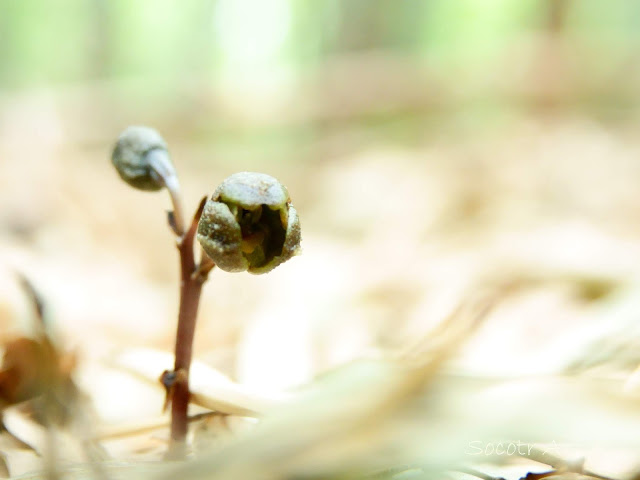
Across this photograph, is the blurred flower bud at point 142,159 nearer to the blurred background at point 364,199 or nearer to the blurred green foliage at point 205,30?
the blurred background at point 364,199

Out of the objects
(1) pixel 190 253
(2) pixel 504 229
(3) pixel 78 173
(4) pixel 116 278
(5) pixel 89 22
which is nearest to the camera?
(1) pixel 190 253

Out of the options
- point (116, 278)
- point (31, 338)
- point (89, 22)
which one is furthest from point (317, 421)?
point (89, 22)

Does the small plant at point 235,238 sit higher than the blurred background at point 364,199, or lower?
lower

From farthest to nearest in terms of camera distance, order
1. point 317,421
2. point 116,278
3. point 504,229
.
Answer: point 504,229 → point 116,278 → point 317,421

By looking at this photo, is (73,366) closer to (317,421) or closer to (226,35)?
(317,421)

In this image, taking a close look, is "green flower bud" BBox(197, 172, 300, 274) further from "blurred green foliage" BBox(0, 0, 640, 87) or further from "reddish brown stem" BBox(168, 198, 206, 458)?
"blurred green foliage" BBox(0, 0, 640, 87)

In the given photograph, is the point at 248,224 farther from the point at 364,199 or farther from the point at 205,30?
the point at 205,30

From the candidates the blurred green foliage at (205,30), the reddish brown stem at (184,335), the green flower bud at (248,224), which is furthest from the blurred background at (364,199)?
the blurred green foliage at (205,30)
